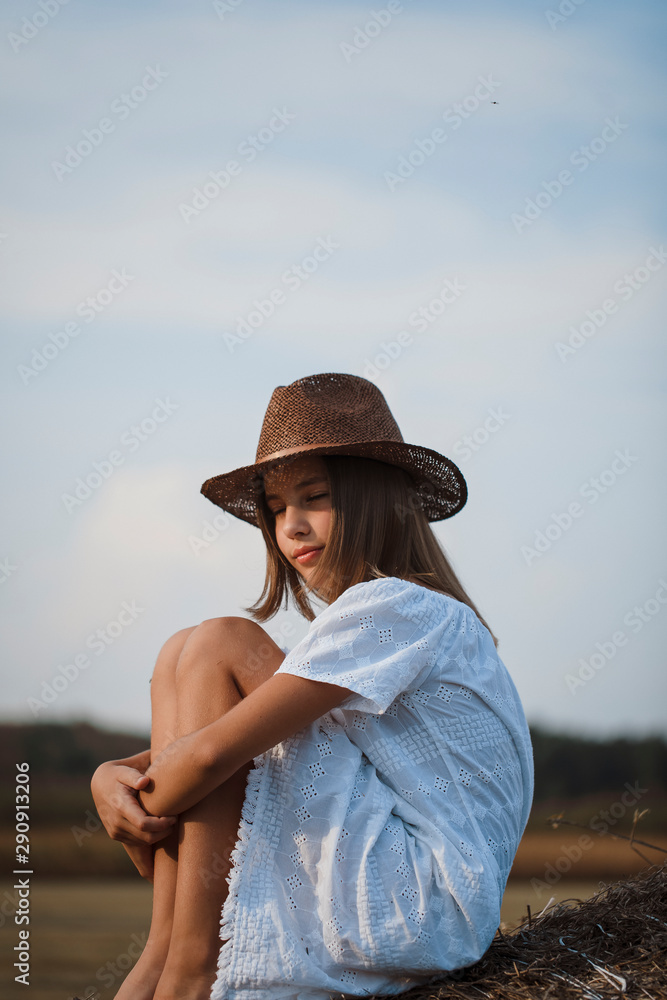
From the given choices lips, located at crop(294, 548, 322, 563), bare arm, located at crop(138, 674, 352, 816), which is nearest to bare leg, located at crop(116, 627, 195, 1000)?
bare arm, located at crop(138, 674, 352, 816)

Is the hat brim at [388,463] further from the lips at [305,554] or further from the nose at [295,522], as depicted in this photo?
the lips at [305,554]

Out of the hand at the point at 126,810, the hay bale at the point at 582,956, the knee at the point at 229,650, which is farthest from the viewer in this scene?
the knee at the point at 229,650

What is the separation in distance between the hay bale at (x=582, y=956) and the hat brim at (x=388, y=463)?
116 centimetres

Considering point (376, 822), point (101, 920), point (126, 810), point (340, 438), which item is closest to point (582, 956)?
point (376, 822)

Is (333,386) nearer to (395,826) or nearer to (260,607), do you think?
(260,607)

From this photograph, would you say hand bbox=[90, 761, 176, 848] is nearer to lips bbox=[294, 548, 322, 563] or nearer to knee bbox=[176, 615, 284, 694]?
knee bbox=[176, 615, 284, 694]

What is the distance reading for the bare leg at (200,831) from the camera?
5.44 feet

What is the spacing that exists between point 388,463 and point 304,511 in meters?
0.28

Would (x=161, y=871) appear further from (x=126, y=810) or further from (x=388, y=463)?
(x=388, y=463)

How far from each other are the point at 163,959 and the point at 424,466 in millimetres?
1381

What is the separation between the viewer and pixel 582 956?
1831 millimetres

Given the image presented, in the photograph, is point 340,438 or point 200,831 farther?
point 340,438

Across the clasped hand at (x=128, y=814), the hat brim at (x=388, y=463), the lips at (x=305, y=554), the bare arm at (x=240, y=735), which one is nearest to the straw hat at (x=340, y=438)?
the hat brim at (x=388, y=463)

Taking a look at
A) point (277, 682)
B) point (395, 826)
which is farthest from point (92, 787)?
point (395, 826)
